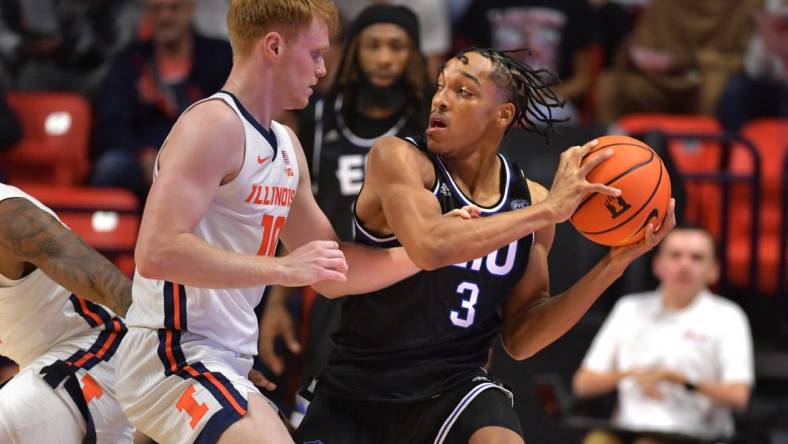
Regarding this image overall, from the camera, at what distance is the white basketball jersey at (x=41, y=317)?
3988 millimetres

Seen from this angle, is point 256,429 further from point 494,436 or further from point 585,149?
point 585,149

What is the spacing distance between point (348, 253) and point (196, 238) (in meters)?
0.75

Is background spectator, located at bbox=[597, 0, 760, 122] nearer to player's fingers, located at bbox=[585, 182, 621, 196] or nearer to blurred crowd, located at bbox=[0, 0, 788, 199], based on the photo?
blurred crowd, located at bbox=[0, 0, 788, 199]

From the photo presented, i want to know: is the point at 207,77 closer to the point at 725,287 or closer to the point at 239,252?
the point at 725,287

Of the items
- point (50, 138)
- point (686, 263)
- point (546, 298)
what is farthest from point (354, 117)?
point (50, 138)

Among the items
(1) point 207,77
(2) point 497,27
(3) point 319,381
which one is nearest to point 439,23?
(2) point 497,27

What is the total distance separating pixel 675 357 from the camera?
6797 millimetres

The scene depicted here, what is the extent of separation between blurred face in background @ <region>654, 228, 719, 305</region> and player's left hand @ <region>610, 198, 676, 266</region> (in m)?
3.15

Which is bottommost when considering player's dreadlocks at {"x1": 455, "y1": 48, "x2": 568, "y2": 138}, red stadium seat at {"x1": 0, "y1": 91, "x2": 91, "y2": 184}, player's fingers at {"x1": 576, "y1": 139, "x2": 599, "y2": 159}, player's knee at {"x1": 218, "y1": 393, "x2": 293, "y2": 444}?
red stadium seat at {"x1": 0, "y1": 91, "x2": 91, "y2": 184}

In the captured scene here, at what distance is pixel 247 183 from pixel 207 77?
14.7 ft

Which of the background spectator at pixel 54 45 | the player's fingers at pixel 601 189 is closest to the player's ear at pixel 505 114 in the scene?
the player's fingers at pixel 601 189

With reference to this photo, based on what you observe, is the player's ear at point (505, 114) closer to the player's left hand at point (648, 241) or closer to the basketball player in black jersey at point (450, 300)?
the basketball player in black jersey at point (450, 300)

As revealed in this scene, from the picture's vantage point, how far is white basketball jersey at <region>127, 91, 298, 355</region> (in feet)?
11.4

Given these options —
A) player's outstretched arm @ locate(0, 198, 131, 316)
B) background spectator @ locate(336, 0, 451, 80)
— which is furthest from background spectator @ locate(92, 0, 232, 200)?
player's outstretched arm @ locate(0, 198, 131, 316)
